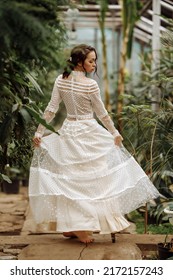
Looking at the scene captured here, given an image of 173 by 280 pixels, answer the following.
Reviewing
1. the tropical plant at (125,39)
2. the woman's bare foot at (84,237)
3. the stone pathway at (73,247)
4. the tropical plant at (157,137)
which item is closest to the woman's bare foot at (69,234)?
the stone pathway at (73,247)

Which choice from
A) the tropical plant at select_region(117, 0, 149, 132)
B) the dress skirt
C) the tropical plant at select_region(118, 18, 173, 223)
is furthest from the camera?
the tropical plant at select_region(117, 0, 149, 132)

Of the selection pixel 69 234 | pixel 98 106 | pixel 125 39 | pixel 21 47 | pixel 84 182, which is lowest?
pixel 69 234

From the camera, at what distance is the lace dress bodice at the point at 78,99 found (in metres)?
4.74

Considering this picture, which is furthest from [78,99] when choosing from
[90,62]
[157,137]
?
[157,137]

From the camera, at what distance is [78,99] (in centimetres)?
476

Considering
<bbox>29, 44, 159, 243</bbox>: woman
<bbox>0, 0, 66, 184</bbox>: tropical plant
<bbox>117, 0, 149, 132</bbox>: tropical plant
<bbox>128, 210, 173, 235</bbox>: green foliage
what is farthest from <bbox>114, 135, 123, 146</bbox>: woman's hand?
<bbox>117, 0, 149, 132</bbox>: tropical plant

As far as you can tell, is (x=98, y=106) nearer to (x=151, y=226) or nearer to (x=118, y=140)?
(x=118, y=140)

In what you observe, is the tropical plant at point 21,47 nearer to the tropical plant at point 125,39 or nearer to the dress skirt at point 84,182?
the dress skirt at point 84,182

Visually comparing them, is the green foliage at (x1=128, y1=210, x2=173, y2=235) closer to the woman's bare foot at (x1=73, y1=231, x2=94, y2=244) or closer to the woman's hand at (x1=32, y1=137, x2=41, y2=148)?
the woman's bare foot at (x1=73, y1=231, x2=94, y2=244)

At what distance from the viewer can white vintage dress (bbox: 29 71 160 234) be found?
4.70 metres

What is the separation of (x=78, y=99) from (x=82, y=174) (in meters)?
0.56

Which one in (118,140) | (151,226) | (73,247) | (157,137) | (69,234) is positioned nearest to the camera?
(73,247)
